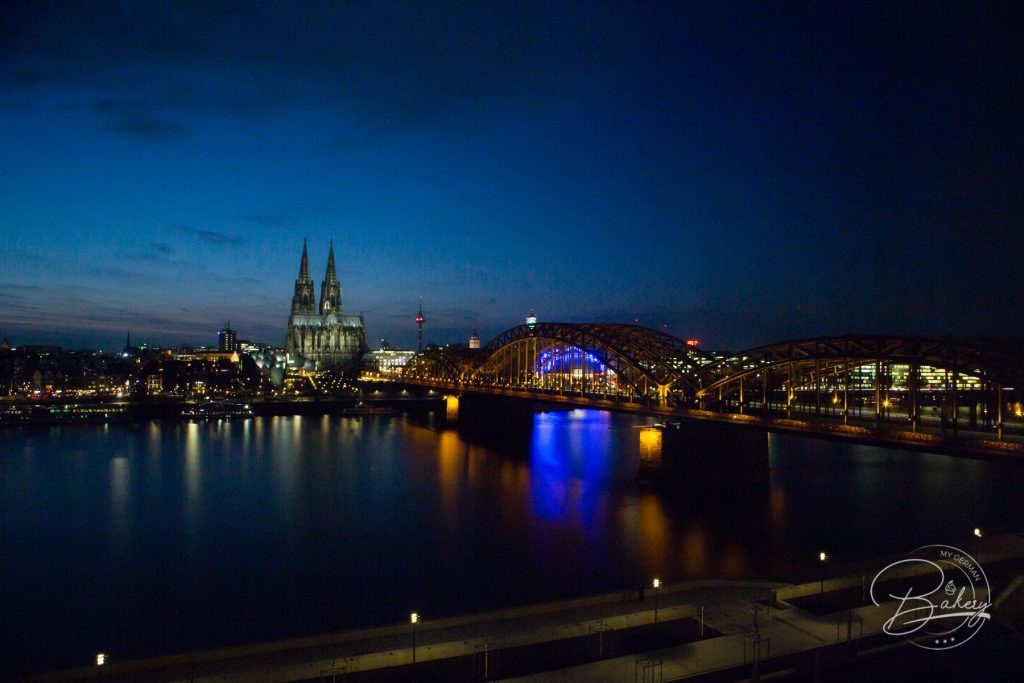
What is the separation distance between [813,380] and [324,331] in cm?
10946

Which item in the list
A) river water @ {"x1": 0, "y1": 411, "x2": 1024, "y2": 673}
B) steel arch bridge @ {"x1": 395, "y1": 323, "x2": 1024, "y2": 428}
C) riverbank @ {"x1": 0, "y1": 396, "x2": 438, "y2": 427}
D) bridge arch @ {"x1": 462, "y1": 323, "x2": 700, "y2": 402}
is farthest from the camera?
riverbank @ {"x1": 0, "y1": 396, "x2": 438, "y2": 427}

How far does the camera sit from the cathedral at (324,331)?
123375 millimetres

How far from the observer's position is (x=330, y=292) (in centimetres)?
13412

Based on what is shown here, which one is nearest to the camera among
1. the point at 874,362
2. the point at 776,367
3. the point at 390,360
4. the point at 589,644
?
the point at 589,644

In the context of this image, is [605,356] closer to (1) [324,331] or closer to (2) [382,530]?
(2) [382,530]

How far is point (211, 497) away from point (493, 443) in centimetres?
2294

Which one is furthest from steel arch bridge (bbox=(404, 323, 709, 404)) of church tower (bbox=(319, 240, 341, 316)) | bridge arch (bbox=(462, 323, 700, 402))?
church tower (bbox=(319, 240, 341, 316))

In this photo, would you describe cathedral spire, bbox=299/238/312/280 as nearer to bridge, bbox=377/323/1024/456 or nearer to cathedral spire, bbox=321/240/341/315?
cathedral spire, bbox=321/240/341/315

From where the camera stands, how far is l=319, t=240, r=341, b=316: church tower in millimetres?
132875

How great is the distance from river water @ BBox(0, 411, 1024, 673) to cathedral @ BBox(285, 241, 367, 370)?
84.0 meters

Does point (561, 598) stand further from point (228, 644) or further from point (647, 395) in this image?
point (647, 395)

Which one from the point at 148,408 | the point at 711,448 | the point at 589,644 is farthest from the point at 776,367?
the point at 148,408

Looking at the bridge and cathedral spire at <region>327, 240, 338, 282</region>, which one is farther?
cathedral spire at <region>327, 240, 338, 282</region>

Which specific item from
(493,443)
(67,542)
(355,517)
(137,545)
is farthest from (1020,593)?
(493,443)
